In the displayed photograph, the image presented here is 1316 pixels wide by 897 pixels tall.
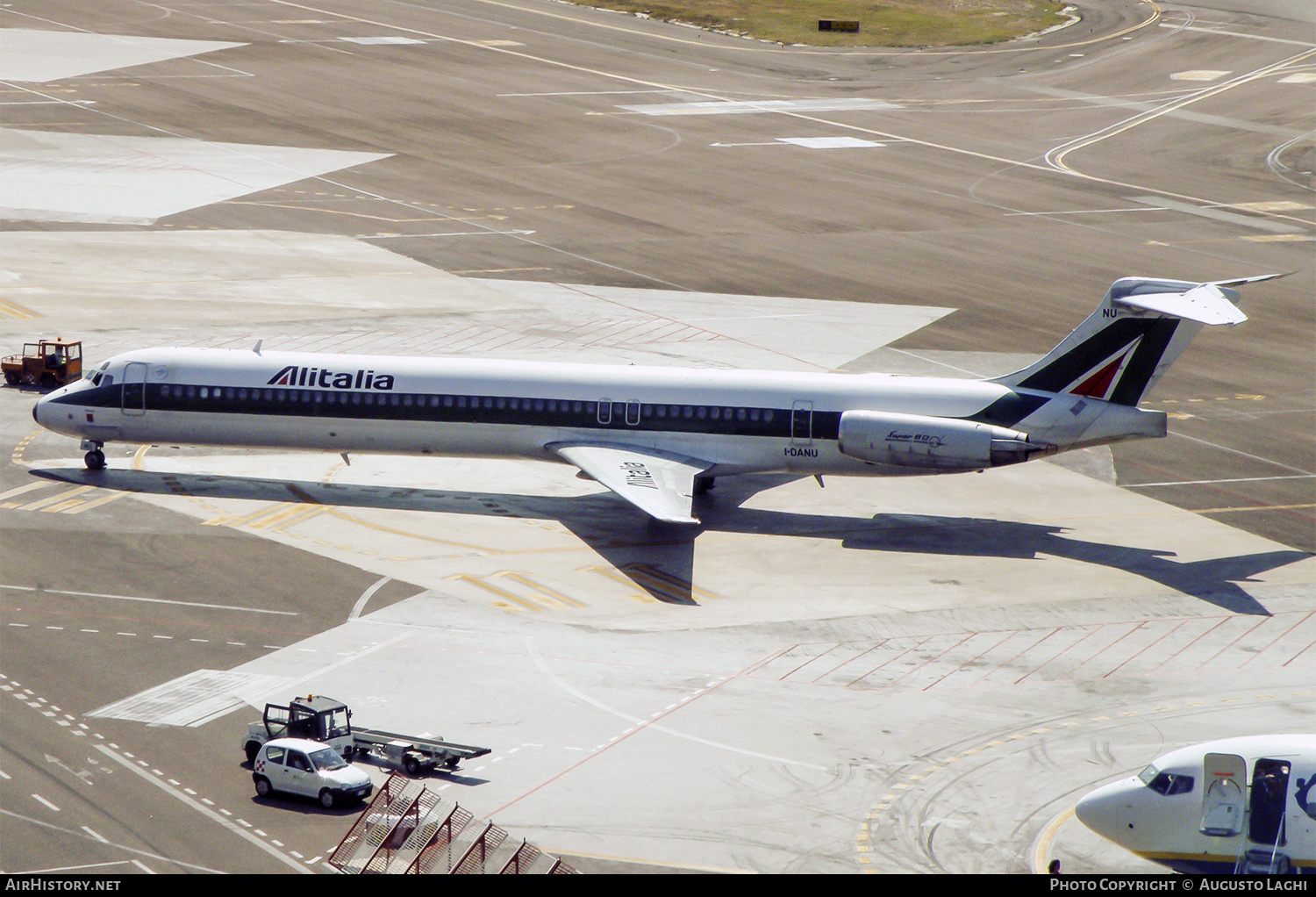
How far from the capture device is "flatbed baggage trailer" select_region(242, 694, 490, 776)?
28953 millimetres

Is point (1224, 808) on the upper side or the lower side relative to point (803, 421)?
lower

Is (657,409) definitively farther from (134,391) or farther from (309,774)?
(309,774)

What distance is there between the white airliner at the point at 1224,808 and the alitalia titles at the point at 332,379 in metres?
27.1

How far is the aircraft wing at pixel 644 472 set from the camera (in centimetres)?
4131

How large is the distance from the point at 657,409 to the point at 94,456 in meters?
17.6

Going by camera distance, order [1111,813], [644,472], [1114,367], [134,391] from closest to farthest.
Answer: [1111,813] → [644,472] → [1114,367] → [134,391]

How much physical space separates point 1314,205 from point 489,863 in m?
81.9

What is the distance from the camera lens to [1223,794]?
78.5 ft

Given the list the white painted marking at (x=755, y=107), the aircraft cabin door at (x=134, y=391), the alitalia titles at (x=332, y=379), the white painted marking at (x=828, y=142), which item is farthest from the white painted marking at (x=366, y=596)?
the white painted marking at (x=755, y=107)

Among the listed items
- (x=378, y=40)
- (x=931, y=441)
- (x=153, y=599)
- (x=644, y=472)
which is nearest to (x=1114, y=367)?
(x=931, y=441)

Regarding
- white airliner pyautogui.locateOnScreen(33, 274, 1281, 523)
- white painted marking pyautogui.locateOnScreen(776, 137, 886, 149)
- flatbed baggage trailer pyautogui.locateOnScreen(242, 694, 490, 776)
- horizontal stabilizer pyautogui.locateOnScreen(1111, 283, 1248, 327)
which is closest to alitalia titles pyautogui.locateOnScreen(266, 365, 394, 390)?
white airliner pyautogui.locateOnScreen(33, 274, 1281, 523)
